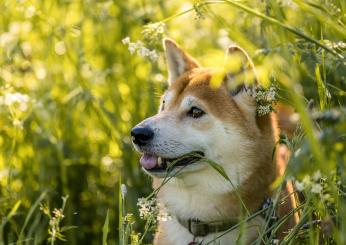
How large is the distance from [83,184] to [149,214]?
1.84 meters

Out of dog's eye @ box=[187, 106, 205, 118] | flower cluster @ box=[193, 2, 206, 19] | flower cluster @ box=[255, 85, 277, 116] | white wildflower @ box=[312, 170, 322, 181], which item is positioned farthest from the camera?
dog's eye @ box=[187, 106, 205, 118]

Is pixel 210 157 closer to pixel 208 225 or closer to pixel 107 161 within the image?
pixel 208 225

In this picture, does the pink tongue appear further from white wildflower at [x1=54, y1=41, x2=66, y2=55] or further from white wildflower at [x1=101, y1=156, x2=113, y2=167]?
white wildflower at [x1=54, y1=41, x2=66, y2=55]

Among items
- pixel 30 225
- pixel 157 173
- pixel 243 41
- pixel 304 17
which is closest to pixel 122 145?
pixel 30 225

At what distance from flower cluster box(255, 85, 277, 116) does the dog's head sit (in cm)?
29

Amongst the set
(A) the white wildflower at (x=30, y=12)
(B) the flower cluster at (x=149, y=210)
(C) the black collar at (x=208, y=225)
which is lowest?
(C) the black collar at (x=208, y=225)

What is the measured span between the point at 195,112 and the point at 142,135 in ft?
1.26

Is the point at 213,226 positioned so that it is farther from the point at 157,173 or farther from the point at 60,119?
the point at 60,119

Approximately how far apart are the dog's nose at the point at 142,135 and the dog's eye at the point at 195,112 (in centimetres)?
32

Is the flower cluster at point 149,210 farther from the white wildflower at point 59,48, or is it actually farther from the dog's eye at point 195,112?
the white wildflower at point 59,48

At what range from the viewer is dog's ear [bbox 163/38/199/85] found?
3.81 m

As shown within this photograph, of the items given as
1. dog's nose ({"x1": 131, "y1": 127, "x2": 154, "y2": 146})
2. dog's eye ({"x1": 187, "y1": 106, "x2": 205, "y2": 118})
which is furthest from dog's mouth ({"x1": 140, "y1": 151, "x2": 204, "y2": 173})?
dog's eye ({"x1": 187, "y1": 106, "x2": 205, "y2": 118})

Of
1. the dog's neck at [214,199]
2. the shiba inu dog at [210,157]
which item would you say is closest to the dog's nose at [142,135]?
the shiba inu dog at [210,157]

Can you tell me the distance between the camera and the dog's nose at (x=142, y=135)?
3.22 metres
